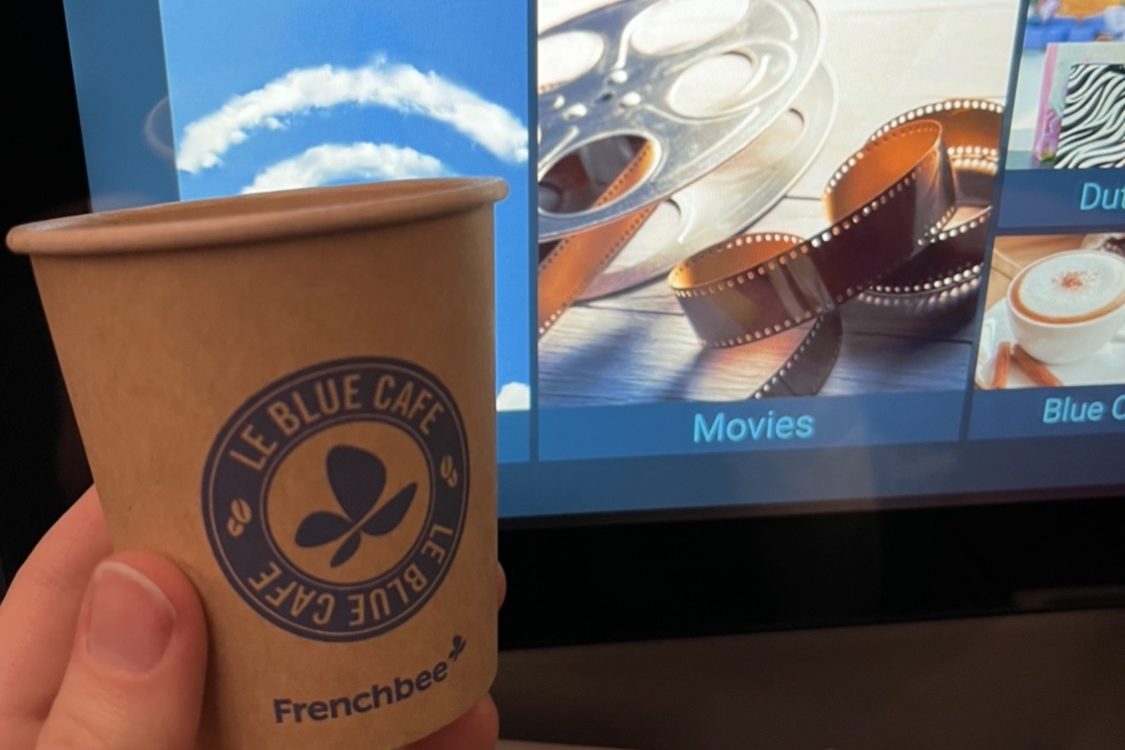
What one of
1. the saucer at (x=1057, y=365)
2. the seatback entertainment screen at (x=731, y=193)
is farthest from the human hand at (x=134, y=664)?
the saucer at (x=1057, y=365)

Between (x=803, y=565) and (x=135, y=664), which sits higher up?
(x=135, y=664)

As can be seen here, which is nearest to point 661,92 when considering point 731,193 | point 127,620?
point 731,193

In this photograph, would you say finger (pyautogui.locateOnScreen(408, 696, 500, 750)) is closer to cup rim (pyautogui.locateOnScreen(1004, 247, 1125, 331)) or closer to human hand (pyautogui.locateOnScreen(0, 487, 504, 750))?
human hand (pyautogui.locateOnScreen(0, 487, 504, 750))

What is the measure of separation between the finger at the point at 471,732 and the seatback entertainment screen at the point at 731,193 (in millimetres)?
111

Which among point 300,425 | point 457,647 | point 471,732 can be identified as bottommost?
point 471,732

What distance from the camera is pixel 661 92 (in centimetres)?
47

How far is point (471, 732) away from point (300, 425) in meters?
0.27

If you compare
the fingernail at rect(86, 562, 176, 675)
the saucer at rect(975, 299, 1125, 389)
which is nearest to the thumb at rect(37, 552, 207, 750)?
the fingernail at rect(86, 562, 176, 675)

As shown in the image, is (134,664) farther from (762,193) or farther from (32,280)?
(762,193)

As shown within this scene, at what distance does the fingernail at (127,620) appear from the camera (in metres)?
0.29

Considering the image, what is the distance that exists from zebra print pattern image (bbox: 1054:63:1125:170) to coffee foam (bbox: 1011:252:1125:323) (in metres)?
0.05

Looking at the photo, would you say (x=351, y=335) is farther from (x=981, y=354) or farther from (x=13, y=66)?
(x=981, y=354)

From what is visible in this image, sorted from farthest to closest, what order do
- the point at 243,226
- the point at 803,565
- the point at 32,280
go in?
the point at 803,565
the point at 32,280
the point at 243,226

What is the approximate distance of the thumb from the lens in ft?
0.97
